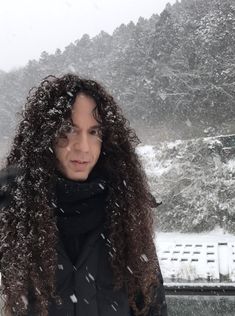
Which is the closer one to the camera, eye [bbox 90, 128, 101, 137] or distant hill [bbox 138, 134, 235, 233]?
eye [bbox 90, 128, 101, 137]

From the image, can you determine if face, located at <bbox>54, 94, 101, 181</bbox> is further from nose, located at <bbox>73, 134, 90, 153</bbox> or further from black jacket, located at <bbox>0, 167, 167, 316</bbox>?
black jacket, located at <bbox>0, 167, 167, 316</bbox>

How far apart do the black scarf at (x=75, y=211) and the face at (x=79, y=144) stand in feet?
0.06

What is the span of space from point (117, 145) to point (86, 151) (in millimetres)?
121

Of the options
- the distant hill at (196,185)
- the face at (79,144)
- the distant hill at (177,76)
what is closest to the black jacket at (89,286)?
the face at (79,144)

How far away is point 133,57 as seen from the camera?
1026 centimetres

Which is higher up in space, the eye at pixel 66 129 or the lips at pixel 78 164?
the eye at pixel 66 129

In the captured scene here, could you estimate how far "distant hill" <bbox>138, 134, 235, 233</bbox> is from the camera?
6.03 meters

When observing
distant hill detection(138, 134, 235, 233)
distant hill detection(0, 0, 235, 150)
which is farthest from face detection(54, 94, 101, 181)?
distant hill detection(0, 0, 235, 150)

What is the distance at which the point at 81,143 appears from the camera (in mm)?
Result: 646

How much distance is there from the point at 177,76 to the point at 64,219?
27.4 ft

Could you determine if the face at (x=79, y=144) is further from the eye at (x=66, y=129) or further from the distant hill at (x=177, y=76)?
the distant hill at (x=177, y=76)

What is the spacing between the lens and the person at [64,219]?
0.64 m

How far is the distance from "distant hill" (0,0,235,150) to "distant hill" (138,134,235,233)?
852 mm

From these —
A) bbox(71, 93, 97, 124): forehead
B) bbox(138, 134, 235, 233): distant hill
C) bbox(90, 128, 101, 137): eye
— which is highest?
bbox(71, 93, 97, 124): forehead
